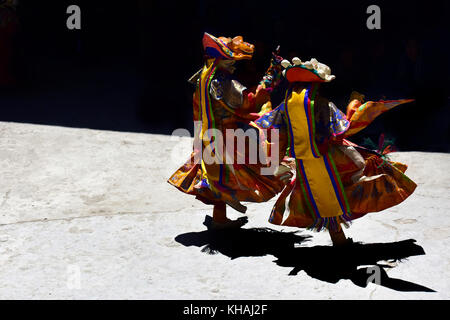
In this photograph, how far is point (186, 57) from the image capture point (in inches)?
484

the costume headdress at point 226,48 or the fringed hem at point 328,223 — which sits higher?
the costume headdress at point 226,48

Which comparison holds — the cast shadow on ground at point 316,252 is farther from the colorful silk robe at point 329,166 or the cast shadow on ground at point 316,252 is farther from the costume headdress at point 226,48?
the costume headdress at point 226,48

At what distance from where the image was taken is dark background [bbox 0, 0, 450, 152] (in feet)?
32.2

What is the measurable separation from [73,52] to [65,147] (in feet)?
17.5

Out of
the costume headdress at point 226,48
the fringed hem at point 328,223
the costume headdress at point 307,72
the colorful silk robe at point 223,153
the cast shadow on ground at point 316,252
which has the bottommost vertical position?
the cast shadow on ground at point 316,252

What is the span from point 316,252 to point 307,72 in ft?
4.72

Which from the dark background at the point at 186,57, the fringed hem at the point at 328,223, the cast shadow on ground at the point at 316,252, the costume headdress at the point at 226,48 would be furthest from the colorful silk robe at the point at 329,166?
the dark background at the point at 186,57

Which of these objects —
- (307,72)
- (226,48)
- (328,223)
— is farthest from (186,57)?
(328,223)

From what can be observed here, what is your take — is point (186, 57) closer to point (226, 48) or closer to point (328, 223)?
point (226, 48)

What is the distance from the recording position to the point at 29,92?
10.9 m

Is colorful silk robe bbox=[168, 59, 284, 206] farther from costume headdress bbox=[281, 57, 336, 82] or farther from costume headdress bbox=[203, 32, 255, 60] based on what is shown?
costume headdress bbox=[281, 57, 336, 82]

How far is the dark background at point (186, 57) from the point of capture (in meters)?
9.82

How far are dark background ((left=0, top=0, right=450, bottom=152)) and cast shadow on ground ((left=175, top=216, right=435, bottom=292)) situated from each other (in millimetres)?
3073

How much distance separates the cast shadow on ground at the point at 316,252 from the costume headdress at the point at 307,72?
1359mm
